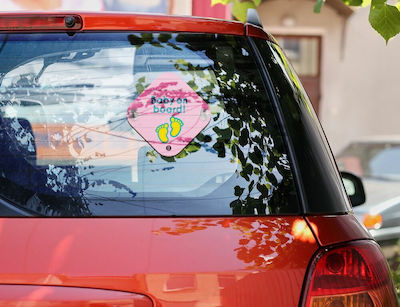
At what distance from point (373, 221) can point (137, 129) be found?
5.48 m

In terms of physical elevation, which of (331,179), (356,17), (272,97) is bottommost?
(356,17)

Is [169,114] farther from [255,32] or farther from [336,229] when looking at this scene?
[336,229]

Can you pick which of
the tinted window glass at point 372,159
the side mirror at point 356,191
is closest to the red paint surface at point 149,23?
the side mirror at point 356,191

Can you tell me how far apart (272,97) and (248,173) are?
0.25 metres

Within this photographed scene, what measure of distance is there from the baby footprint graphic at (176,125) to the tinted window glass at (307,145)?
30cm

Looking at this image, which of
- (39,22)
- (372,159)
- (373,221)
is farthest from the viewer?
(372,159)

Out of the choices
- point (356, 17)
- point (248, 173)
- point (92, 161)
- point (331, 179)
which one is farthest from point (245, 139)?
point (356, 17)

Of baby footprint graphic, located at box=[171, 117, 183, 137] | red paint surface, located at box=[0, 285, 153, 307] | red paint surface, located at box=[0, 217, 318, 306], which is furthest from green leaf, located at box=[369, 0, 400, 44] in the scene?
red paint surface, located at box=[0, 285, 153, 307]

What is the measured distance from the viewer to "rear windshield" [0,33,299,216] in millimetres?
1961

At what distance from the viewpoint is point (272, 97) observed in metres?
2.11

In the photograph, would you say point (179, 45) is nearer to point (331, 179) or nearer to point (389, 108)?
point (331, 179)

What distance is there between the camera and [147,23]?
2.18 metres

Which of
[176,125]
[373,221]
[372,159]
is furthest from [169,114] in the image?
[372,159]

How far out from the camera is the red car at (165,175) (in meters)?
1.82
